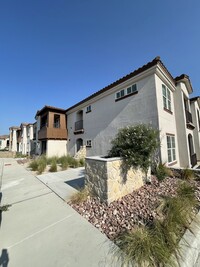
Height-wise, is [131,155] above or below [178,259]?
above

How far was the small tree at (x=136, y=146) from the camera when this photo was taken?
4656mm

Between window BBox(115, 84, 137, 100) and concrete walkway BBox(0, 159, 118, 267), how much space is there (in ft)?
27.7

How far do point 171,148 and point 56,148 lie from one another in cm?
1376

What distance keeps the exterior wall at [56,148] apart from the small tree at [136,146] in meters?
13.1

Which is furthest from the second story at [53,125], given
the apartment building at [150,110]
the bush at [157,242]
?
the bush at [157,242]

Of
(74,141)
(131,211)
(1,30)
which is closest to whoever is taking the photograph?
(131,211)

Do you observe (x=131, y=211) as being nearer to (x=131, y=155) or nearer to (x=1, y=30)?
(x=131, y=155)

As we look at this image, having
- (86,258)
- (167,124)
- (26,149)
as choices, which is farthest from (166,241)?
(26,149)

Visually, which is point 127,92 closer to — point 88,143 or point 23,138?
point 88,143

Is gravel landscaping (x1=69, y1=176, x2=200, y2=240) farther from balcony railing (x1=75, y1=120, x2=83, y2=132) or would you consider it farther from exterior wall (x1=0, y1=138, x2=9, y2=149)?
exterior wall (x1=0, y1=138, x2=9, y2=149)

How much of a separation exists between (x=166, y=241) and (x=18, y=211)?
407cm

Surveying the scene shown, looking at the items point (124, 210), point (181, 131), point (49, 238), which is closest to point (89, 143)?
point (181, 131)

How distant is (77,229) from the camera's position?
2979 mm

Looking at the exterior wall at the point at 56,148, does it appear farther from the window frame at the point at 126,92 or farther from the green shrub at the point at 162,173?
the green shrub at the point at 162,173
